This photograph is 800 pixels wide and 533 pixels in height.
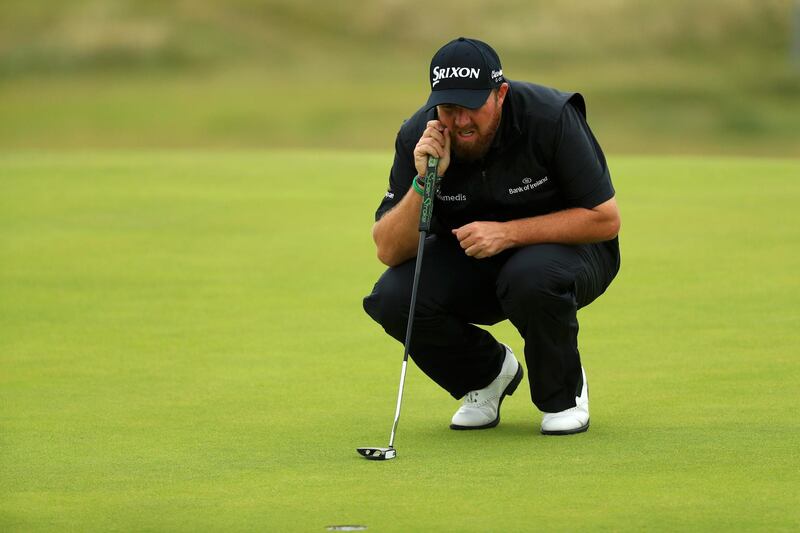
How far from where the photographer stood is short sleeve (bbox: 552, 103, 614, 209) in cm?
482

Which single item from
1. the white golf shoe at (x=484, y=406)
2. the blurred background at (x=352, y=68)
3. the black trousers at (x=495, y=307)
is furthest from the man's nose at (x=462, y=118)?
the blurred background at (x=352, y=68)

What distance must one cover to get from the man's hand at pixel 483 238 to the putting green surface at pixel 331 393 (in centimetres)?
62

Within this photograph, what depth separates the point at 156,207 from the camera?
13672mm

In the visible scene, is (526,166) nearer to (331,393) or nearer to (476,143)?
(476,143)

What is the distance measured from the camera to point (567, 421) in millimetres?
4961

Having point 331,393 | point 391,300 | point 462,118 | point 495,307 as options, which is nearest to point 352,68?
point 331,393

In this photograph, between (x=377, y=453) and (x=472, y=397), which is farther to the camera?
(x=472, y=397)

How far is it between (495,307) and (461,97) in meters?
0.87

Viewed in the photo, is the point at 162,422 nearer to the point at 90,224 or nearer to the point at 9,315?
the point at 9,315

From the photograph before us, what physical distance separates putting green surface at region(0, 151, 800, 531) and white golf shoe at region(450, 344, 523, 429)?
0.06 metres

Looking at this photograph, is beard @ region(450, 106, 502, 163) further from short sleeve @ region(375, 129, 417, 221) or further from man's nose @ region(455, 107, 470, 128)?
short sleeve @ region(375, 129, 417, 221)

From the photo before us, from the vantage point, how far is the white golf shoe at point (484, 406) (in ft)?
17.0

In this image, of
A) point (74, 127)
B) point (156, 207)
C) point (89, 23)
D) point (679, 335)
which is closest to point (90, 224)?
point (156, 207)

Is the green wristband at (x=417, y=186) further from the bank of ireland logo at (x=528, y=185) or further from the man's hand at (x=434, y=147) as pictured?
the bank of ireland logo at (x=528, y=185)
